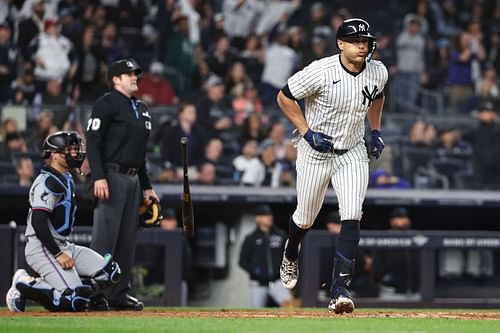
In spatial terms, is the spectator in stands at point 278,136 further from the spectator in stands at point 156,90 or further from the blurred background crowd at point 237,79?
the spectator in stands at point 156,90

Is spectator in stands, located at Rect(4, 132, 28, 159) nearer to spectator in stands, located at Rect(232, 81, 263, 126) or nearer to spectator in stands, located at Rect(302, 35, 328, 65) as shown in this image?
spectator in stands, located at Rect(232, 81, 263, 126)

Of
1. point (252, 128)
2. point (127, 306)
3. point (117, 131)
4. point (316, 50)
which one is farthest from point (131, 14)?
point (127, 306)

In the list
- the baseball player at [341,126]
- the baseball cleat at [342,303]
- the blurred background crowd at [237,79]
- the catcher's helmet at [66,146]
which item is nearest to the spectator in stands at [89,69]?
the blurred background crowd at [237,79]

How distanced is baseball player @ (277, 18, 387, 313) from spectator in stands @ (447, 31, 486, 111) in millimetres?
8628

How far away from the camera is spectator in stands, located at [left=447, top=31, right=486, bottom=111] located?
16.5 metres

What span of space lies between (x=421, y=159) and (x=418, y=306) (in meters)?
2.39

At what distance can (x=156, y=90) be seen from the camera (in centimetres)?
1491

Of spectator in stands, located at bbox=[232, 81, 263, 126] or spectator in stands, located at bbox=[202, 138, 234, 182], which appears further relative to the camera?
spectator in stands, located at bbox=[232, 81, 263, 126]

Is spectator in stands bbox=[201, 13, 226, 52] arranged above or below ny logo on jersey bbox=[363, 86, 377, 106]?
above

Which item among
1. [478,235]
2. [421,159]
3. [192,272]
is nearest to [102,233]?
[192,272]

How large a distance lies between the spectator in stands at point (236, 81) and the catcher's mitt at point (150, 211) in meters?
6.03

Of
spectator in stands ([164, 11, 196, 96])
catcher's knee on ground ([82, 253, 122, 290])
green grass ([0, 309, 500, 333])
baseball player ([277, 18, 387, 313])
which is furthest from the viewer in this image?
spectator in stands ([164, 11, 196, 96])

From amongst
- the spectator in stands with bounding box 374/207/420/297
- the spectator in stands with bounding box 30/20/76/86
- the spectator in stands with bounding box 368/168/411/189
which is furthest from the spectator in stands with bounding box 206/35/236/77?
the spectator in stands with bounding box 374/207/420/297

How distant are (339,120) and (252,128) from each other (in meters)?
5.91
